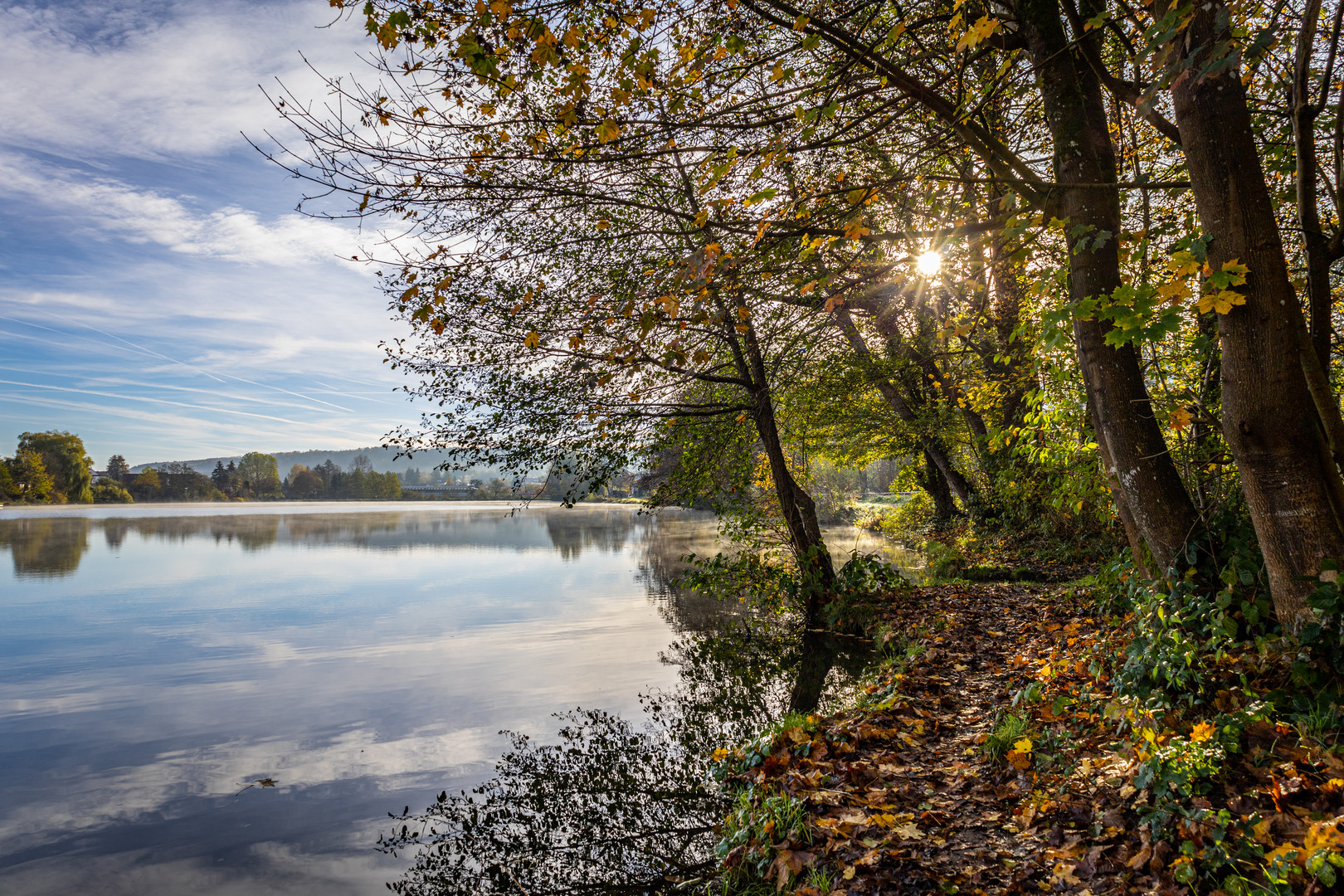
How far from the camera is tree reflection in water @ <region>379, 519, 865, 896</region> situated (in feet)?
14.7

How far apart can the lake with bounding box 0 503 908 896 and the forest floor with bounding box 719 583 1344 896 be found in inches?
121

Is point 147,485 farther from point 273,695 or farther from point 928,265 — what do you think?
point 928,265

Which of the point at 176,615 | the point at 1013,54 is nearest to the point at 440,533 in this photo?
the point at 176,615

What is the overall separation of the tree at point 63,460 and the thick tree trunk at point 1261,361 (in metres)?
80.1

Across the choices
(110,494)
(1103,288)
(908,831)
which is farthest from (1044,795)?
(110,494)

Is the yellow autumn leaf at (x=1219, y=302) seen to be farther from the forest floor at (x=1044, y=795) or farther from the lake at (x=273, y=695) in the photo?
the lake at (x=273, y=695)

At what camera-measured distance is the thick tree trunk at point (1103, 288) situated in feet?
14.3

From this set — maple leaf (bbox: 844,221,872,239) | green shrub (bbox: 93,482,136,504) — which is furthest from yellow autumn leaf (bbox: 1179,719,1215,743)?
green shrub (bbox: 93,482,136,504)

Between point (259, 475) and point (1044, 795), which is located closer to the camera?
point (1044, 795)

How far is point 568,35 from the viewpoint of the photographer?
4125 mm

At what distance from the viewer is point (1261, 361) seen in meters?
3.43

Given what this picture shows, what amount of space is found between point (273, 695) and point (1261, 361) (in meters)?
10.7

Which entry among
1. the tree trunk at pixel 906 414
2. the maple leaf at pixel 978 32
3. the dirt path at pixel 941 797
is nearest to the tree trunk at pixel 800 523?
the tree trunk at pixel 906 414

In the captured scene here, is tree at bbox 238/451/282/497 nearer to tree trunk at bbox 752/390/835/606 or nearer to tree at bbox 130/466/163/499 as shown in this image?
tree at bbox 130/466/163/499
